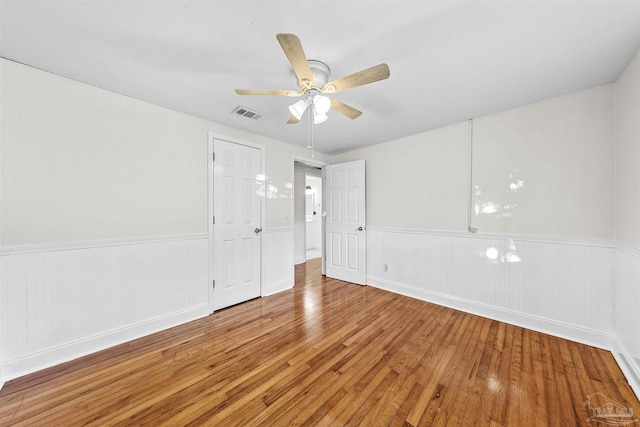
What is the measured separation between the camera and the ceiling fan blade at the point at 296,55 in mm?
1169

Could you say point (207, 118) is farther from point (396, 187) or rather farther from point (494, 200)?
point (494, 200)

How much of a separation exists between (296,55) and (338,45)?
0.42 metres

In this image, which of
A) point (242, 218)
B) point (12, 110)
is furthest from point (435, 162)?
point (12, 110)

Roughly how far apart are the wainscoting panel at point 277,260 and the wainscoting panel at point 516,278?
168cm

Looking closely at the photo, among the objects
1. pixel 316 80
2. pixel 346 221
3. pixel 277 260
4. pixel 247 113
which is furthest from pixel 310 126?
pixel 277 260

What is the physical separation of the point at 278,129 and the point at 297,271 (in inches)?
114

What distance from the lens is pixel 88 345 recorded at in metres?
2.05

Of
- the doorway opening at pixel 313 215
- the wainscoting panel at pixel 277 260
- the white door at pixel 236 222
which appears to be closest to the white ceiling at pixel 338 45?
the white door at pixel 236 222

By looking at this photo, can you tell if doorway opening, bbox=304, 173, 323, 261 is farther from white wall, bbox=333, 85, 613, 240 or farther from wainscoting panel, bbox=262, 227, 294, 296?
white wall, bbox=333, 85, 613, 240

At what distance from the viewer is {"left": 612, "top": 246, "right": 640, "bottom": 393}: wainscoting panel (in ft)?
5.56

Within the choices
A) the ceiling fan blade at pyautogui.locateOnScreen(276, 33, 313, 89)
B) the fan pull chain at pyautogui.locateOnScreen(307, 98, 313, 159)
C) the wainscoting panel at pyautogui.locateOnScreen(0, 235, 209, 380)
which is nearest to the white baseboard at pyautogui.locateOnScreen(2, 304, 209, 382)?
the wainscoting panel at pyautogui.locateOnScreen(0, 235, 209, 380)

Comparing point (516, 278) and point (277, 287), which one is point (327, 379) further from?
point (516, 278)

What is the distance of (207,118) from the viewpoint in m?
2.79

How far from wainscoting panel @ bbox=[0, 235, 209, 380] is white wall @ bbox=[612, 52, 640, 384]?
4.00 m
